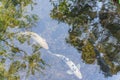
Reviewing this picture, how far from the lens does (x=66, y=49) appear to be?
33.3 feet

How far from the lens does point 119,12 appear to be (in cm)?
1004

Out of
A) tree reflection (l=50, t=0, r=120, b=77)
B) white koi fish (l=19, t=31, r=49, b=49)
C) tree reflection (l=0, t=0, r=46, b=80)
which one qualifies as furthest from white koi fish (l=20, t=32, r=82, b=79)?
tree reflection (l=50, t=0, r=120, b=77)

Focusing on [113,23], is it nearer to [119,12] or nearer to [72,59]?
[119,12]

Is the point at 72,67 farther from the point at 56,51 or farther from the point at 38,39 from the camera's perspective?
the point at 38,39

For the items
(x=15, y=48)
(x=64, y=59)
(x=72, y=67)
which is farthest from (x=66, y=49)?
(x=15, y=48)

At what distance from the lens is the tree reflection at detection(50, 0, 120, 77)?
9.67m

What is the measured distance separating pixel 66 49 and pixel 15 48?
1.41 meters

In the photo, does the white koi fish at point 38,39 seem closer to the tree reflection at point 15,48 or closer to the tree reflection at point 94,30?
the tree reflection at point 15,48

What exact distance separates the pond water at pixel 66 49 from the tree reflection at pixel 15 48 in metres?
0.11

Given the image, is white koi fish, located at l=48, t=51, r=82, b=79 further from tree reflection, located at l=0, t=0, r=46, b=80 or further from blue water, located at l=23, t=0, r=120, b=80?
tree reflection, located at l=0, t=0, r=46, b=80

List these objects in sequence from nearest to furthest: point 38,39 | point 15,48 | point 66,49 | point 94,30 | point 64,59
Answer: point 15,48
point 94,30
point 66,49
point 38,39
point 64,59

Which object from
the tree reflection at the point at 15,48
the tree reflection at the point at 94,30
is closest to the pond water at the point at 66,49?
the tree reflection at the point at 94,30

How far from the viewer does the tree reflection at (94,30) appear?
9.67m

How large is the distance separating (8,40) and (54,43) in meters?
1.64
